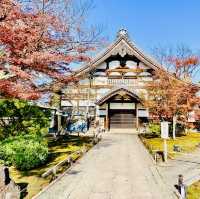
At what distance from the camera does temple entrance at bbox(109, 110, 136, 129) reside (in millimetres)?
39812

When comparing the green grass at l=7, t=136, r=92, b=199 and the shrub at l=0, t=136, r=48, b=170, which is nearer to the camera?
the green grass at l=7, t=136, r=92, b=199

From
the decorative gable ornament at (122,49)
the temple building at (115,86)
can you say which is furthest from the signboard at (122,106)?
the decorative gable ornament at (122,49)

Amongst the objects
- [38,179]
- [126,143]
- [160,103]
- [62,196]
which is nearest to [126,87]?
[160,103]

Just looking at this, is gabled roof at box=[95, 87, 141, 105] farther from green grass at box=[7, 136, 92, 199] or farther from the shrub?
the shrub

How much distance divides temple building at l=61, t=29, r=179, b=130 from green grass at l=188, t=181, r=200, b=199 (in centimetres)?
2433

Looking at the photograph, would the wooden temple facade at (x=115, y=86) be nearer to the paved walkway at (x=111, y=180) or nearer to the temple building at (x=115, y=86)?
the temple building at (x=115, y=86)

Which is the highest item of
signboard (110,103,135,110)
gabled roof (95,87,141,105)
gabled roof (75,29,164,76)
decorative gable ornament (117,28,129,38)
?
decorative gable ornament (117,28,129,38)

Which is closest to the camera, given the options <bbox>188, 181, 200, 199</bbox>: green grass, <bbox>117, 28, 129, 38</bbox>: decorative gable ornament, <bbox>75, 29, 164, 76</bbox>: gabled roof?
<bbox>188, 181, 200, 199</bbox>: green grass

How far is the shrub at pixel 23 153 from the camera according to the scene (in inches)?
679

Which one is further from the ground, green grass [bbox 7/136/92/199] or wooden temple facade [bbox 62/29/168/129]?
wooden temple facade [bbox 62/29/168/129]

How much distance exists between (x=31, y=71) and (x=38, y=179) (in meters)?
4.88

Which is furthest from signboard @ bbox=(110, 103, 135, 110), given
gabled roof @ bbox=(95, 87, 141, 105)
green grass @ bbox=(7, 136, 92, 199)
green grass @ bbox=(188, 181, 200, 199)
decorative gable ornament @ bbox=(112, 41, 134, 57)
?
green grass @ bbox=(188, 181, 200, 199)

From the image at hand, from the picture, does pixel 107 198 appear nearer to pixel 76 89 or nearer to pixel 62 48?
pixel 62 48

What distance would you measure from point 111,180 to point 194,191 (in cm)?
340
